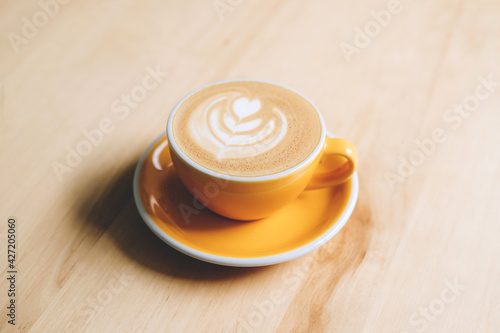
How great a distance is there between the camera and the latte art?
0.58m

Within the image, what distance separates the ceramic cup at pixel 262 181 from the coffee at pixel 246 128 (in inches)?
0.4

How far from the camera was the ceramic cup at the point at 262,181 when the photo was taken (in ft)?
1.76

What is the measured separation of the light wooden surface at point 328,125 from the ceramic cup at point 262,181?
0.09m

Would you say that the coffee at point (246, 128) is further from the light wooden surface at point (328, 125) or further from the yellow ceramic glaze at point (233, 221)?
the light wooden surface at point (328, 125)

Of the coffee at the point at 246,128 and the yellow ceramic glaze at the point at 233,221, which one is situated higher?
the coffee at the point at 246,128

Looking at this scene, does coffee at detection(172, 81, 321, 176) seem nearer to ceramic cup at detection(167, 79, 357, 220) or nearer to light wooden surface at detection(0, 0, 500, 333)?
ceramic cup at detection(167, 79, 357, 220)

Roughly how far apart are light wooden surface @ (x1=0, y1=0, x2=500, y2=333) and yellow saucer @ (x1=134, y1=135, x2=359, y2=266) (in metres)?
0.04

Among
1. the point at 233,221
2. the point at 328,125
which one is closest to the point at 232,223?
the point at 233,221

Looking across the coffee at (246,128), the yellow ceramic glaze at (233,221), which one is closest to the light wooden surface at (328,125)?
the yellow ceramic glaze at (233,221)

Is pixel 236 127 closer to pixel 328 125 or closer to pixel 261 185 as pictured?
pixel 261 185

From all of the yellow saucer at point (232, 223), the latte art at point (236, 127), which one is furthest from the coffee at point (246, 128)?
the yellow saucer at point (232, 223)

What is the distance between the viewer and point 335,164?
0.63 metres

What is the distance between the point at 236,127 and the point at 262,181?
0.11 meters

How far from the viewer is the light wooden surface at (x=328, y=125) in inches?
21.7
